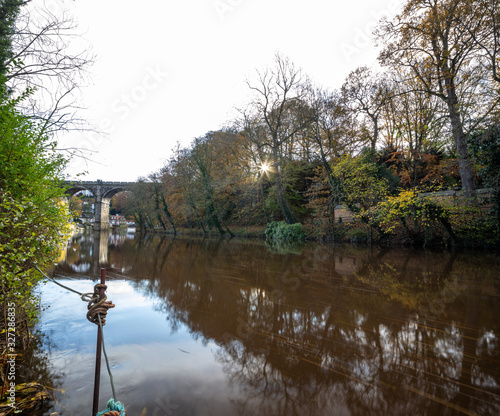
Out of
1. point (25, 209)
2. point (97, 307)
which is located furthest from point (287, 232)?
point (97, 307)

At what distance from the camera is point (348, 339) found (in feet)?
10.1

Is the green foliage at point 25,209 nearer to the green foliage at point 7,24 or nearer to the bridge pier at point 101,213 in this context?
the green foliage at point 7,24

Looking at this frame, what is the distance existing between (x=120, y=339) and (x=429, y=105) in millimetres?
18594

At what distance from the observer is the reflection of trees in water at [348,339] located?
6.80 ft

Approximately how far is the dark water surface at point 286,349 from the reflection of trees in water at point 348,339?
1cm

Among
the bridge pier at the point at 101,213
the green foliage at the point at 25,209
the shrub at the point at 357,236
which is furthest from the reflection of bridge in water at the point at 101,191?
the green foliage at the point at 25,209

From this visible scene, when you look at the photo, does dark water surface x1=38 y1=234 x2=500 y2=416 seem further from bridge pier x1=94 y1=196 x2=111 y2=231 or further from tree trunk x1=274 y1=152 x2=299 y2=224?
bridge pier x1=94 y1=196 x2=111 y2=231

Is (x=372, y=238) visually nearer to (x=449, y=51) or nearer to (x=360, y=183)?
(x=360, y=183)

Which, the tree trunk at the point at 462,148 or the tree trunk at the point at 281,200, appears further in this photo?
the tree trunk at the point at 281,200

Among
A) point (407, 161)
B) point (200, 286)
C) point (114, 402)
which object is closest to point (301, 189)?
point (407, 161)

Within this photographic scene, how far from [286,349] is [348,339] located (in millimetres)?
758

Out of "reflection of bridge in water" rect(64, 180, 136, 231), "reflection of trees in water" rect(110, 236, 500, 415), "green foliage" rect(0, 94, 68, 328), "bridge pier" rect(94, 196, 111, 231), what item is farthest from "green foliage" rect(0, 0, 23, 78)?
"reflection of bridge in water" rect(64, 180, 136, 231)

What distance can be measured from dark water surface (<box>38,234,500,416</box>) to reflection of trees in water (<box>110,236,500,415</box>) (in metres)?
0.01

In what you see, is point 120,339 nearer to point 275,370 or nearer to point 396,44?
point 275,370
